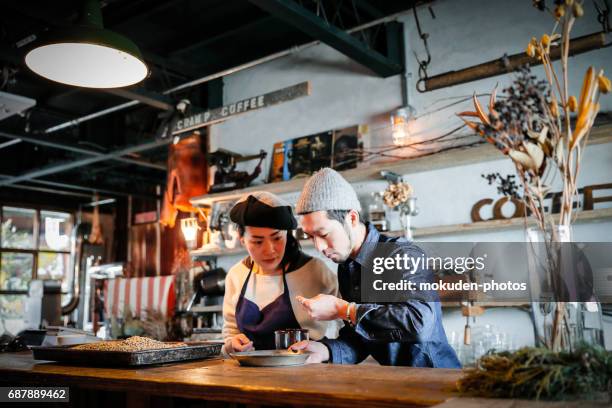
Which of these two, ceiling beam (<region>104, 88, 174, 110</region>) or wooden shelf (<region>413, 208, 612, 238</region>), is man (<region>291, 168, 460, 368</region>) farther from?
ceiling beam (<region>104, 88, 174, 110</region>)

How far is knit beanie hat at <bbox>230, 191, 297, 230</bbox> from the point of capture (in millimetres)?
2771

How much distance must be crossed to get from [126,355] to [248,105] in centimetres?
258

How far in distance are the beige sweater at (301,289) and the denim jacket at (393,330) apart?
27cm

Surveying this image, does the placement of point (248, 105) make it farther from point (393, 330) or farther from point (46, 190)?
point (46, 190)

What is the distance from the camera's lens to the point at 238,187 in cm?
529

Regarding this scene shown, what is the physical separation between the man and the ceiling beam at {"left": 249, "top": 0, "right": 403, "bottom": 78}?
1.81 metres

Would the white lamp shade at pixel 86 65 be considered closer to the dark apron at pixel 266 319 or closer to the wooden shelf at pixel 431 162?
the dark apron at pixel 266 319

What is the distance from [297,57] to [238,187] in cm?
138

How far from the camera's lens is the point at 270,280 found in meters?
2.86

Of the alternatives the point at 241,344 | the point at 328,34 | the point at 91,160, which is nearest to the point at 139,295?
the point at 91,160

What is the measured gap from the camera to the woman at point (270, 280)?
9.05 ft

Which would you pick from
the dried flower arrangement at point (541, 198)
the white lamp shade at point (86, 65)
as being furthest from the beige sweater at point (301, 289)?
the dried flower arrangement at point (541, 198)

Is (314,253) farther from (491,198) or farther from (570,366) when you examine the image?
(570,366)

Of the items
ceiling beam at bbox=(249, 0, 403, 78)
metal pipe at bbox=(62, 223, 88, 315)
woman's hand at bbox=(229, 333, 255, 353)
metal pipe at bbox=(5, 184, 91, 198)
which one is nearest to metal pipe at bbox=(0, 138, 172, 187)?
metal pipe at bbox=(5, 184, 91, 198)
